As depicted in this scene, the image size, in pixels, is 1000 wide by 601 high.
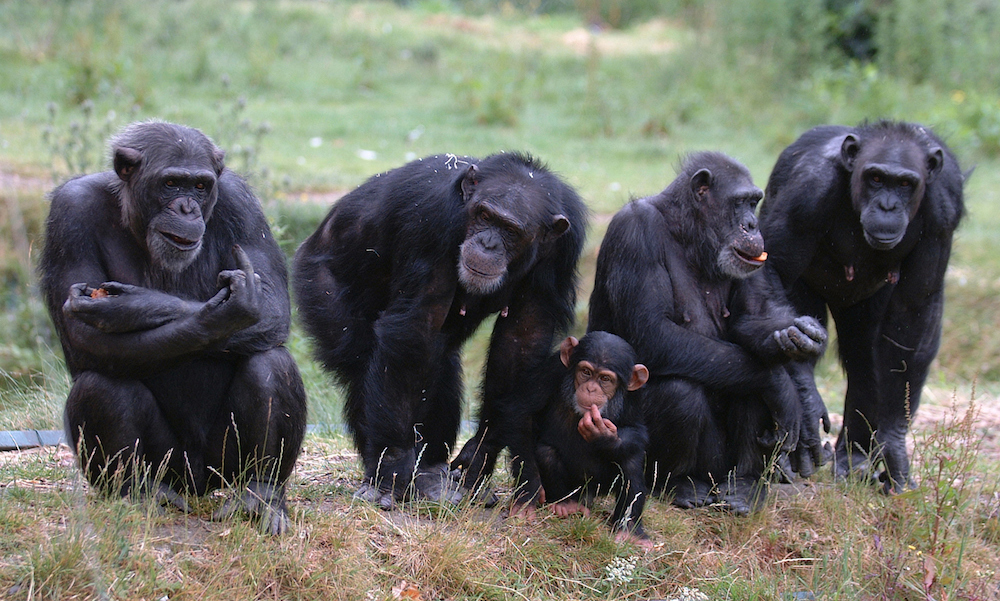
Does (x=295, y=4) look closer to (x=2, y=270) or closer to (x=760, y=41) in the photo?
(x=760, y=41)

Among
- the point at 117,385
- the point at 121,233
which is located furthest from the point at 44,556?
the point at 121,233

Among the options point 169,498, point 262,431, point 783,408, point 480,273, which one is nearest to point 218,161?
point 262,431

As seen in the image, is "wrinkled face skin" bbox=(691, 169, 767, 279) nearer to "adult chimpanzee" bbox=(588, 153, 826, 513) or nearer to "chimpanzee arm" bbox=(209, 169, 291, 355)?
"adult chimpanzee" bbox=(588, 153, 826, 513)

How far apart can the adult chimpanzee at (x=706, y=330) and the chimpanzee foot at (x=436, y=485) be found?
100cm

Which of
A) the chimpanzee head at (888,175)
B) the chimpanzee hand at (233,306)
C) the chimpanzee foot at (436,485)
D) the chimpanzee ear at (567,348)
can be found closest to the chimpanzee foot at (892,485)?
the chimpanzee head at (888,175)

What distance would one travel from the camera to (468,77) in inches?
659

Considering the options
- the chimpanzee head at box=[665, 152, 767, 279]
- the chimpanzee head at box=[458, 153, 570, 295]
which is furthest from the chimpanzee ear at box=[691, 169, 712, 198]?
the chimpanzee head at box=[458, 153, 570, 295]

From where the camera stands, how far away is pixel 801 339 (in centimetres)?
462

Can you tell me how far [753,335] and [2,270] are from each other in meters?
7.50

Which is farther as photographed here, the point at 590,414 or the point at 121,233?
the point at 590,414

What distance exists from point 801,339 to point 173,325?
280cm

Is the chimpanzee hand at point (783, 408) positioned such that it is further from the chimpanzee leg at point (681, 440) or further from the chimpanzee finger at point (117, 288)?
the chimpanzee finger at point (117, 288)

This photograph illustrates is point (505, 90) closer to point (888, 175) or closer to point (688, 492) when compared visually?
point (888, 175)

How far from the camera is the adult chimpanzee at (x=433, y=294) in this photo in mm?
4629
